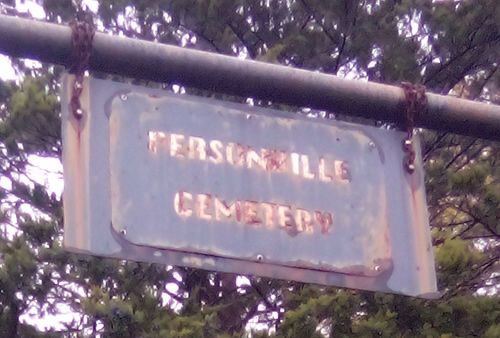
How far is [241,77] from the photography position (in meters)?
2.36

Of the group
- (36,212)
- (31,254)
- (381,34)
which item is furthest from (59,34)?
(381,34)

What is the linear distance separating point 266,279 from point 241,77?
5680 millimetres

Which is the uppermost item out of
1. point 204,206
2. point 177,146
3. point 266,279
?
point 266,279

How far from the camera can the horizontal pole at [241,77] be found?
218 centimetres

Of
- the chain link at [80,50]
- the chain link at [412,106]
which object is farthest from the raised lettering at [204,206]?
the chain link at [412,106]

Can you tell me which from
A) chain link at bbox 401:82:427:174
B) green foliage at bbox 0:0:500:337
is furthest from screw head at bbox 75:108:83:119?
green foliage at bbox 0:0:500:337

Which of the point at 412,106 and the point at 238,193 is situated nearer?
the point at 238,193

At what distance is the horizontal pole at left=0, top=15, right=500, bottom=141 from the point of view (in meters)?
2.18

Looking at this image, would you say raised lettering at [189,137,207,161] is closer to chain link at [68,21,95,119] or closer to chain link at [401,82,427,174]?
chain link at [68,21,95,119]

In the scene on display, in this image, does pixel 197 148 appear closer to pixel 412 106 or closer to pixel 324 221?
pixel 324 221

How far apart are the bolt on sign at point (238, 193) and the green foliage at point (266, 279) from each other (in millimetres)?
4413

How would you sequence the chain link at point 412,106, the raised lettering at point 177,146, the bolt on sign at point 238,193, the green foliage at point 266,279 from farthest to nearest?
the green foliage at point 266,279, the chain link at point 412,106, the raised lettering at point 177,146, the bolt on sign at point 238,193

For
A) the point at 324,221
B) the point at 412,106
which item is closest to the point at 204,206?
the point at 324,221

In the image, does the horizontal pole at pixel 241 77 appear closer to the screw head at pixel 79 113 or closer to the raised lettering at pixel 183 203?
the screw head at pixel 79 113
